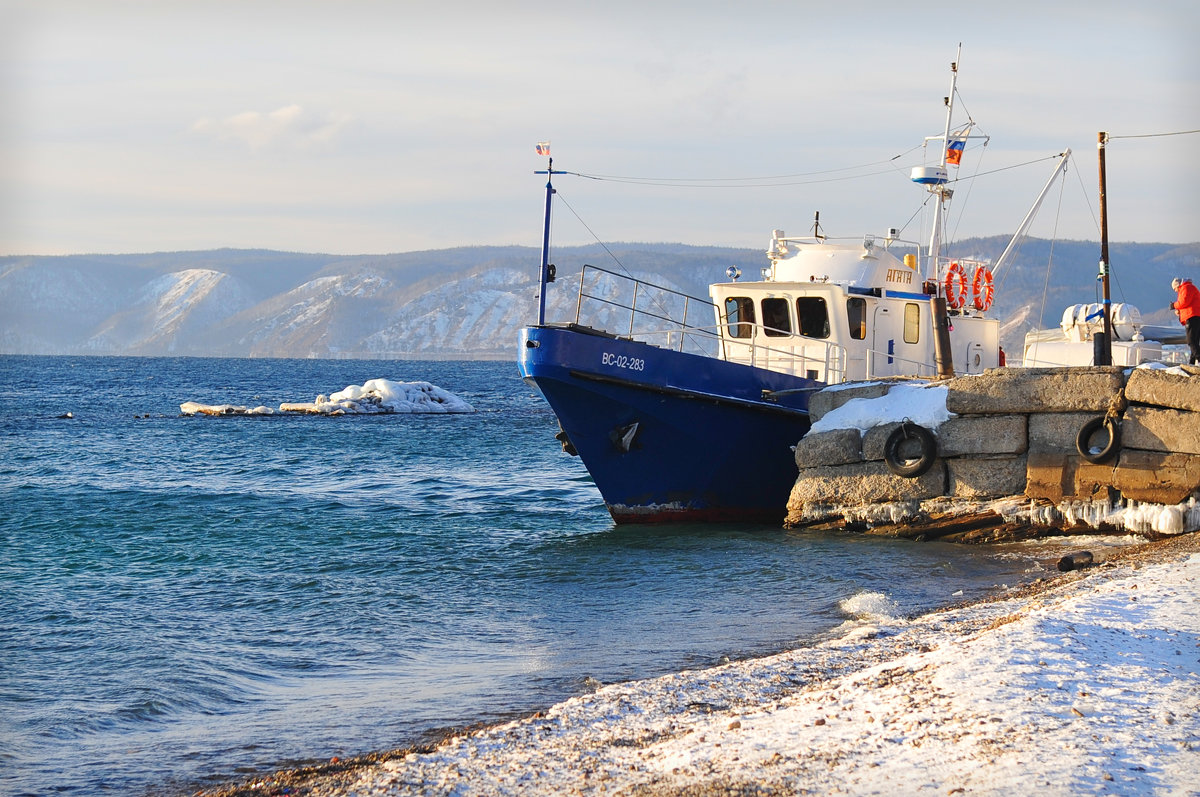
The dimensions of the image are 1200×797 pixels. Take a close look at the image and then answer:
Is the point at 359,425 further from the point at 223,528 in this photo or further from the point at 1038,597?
the point at 1038,597

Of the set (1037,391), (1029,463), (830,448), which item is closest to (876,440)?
(830,448)

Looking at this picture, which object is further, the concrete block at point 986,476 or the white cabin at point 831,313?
the white cabin at point 831,313

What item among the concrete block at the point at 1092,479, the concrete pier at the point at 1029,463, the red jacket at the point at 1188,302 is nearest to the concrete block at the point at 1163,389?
the concrete pier at the point at 1029,463

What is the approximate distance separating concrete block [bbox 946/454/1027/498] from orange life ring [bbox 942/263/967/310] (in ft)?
17.9

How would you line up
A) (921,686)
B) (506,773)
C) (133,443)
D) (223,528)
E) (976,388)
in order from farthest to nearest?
(133,443) < (223,528) < (976,388) < (921,686) < (506,773)

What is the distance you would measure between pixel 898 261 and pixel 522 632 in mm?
10264

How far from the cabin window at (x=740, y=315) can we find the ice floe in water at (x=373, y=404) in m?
30.8

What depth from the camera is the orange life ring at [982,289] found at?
62.7 feet

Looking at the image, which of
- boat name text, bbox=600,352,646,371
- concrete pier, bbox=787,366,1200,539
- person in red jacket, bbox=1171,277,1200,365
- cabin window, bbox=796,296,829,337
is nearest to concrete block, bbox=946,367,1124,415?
concrete pier, bbox=787,366,1200,539

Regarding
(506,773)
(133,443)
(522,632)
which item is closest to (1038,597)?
(522,632)

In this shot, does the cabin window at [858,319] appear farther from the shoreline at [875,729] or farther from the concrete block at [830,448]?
the shoreline at [875,729]

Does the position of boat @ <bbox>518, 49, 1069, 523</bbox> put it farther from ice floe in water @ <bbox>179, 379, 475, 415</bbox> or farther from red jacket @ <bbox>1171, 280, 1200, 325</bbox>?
ice floe in water @ <bbox>179, 379, 475, 415</bbox>

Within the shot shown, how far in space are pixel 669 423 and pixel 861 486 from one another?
8.75 ft

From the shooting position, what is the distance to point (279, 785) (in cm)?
581
